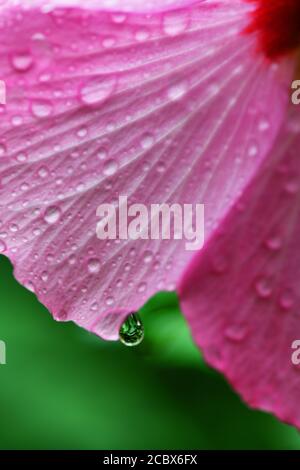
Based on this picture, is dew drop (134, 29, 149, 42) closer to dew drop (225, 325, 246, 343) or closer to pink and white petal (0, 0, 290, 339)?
pink and white petal (0, 0, 290, 339)

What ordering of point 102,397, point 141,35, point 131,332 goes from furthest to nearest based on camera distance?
point 102,397, point 131,332, point 141,35

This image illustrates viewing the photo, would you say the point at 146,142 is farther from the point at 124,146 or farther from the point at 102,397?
the point at 102,397

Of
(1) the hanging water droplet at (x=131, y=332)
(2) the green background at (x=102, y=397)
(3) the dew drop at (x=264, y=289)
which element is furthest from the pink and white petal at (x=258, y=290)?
(2) the green background at (x=102, y=397)

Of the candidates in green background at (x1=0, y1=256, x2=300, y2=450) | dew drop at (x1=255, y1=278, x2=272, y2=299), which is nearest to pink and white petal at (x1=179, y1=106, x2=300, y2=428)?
dew drop at (x1=255, y1=278, x2=272, y2=299)

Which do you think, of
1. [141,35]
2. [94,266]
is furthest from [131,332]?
[141,35]

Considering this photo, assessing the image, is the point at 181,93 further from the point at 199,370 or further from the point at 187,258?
the point at 199,370

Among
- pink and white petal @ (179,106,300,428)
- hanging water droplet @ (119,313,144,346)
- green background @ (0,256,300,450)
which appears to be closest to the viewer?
pink and white petal @ (179,106,300,428)
